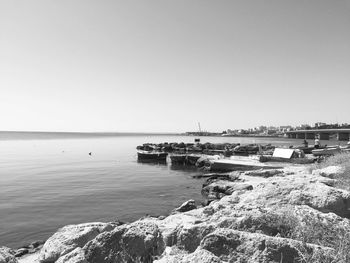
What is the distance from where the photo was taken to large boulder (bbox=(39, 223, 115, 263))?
656 centimetres

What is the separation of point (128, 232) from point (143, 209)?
10.9 meters

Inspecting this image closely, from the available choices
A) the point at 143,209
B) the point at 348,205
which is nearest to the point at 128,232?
the point at 348,205

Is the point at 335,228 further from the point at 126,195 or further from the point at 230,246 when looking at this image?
the point at 126,195

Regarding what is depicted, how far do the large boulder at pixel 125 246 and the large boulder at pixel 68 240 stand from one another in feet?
6.71

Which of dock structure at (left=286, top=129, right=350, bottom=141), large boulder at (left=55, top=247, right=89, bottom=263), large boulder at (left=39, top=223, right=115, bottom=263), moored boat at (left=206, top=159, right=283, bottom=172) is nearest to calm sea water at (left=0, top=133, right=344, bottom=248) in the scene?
moored boat at (left=206, top=159, right=283, bottom=172)

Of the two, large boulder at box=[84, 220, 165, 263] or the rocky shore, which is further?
large boulder at box=[84, 220, 165, 263]

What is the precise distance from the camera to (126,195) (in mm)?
18797

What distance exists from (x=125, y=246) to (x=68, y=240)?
2.86 m

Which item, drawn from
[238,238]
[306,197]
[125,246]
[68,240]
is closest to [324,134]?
[306,197]

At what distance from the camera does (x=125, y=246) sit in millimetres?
4715

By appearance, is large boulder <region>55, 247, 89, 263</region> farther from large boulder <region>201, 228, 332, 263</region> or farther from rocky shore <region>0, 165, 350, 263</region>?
large boulder <region>201, 228, 332, 263</region>

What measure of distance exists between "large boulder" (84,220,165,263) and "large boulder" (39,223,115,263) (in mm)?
2046

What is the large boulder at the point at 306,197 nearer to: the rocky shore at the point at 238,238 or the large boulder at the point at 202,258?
the rocky shore at the point at 238,238

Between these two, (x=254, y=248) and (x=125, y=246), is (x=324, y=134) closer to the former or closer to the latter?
(x=254, y=248)
